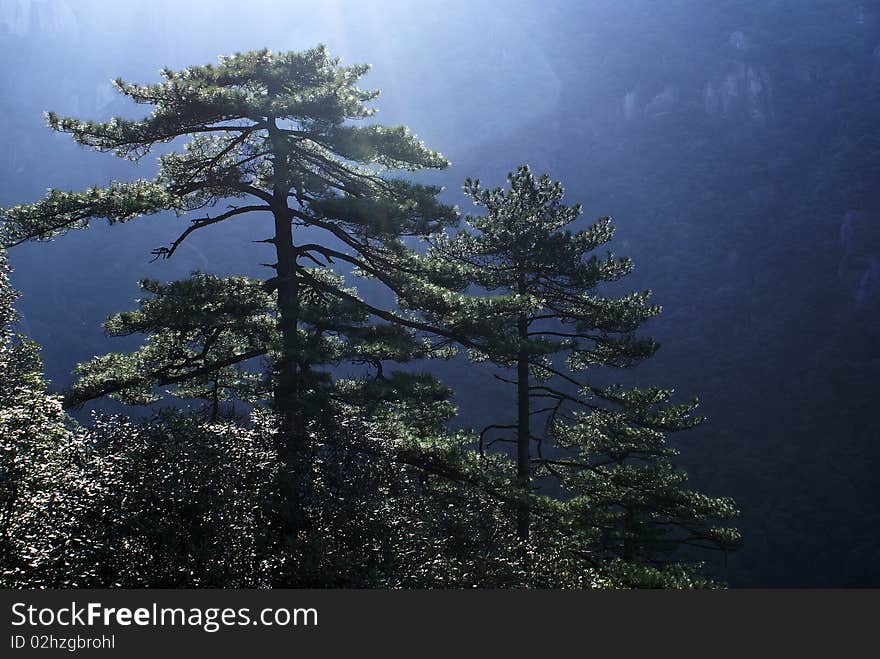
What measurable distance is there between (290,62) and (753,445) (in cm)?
7089

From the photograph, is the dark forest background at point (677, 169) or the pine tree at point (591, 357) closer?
the pine tree at point (591, 357)

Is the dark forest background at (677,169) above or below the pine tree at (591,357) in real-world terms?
above

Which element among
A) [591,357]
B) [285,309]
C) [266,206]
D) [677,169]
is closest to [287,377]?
[285,309]

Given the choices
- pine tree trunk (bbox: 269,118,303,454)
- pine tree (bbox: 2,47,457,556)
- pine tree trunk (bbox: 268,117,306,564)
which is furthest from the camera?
pine tree (bbox: 2,47,457,556)

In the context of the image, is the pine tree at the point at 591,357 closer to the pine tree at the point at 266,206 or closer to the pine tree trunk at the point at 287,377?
the pine tree at the point at 266,206

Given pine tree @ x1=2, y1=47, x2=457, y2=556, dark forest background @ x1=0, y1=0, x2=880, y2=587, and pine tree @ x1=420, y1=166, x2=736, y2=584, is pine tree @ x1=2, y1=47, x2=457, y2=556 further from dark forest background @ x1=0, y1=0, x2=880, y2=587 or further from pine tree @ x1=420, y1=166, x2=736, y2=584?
dark forest background @ x1=0, y1=0, x2=880, y2=587

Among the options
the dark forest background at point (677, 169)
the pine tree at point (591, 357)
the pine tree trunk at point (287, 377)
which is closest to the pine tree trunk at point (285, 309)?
the pine tree trunk at point (287, 377)

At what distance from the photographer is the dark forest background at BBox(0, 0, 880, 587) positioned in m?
68.2

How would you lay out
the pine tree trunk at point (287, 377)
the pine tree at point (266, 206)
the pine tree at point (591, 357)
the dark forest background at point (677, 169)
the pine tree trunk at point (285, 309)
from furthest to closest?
the dark forest background at point (677, 169)
the pine tree at point (591, 357)
the pine tree at point (266, 206)
the pine tree trunk at point (285, 309)
the pine tree trunk at point (287, 377)

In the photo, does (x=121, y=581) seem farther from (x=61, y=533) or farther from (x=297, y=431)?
(x=297, y=431)

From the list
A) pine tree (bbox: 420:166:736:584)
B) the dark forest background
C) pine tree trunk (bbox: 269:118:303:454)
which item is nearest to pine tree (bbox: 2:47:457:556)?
pine tree trunk (bbox: 269:118:303:454)

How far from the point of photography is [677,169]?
111m

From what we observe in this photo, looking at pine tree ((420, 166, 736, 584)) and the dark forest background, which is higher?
the dark forest background

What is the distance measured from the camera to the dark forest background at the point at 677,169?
68250 millimetres
